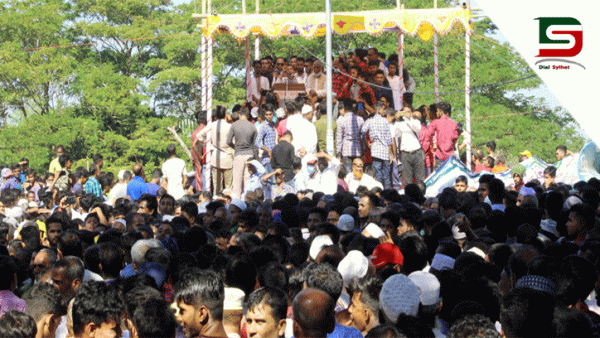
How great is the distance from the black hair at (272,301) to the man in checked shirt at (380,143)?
9.26m

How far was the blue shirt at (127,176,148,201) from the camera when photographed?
1164 cm

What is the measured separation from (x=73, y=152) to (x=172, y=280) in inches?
1212

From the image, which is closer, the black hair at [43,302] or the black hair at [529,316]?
the black hair at [529,316]

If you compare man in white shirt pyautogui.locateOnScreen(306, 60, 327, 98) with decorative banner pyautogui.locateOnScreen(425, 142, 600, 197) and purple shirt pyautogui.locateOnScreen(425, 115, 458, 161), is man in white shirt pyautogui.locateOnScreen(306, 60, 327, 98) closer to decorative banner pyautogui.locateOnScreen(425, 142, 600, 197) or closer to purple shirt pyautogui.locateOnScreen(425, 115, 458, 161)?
purple shirt pyautogui.locateOnScreen(425, 115, 458, 161)

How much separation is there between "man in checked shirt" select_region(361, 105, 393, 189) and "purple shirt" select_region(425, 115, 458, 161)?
1.07 meters

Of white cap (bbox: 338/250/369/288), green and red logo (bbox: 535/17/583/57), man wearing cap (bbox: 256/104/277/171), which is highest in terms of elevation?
green and red logo (bbox: 535/17/583/57)

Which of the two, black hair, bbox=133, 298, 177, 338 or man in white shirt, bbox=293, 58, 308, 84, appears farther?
man in white shirt, bbox=293, 58, 308, 84

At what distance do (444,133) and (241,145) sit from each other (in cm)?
385

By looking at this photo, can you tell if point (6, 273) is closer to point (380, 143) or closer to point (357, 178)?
point (357, 178)

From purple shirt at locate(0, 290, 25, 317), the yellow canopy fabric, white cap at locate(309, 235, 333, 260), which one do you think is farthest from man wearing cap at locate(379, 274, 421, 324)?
the yellow canopy fabric

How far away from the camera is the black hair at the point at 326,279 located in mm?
4648

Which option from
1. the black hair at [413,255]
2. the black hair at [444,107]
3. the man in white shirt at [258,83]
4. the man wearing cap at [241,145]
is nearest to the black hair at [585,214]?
the black hair at [413,255]

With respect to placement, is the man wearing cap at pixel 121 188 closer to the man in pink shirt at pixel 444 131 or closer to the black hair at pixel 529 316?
the man in pink shirt at pixel 444 131

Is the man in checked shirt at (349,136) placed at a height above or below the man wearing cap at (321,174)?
above
